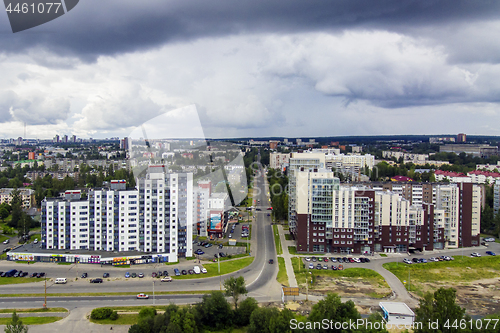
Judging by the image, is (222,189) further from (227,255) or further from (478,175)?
(478,175)

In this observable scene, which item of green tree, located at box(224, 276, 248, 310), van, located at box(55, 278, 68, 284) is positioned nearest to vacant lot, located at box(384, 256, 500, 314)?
green tree, located at box(224, 276, 248, 310)

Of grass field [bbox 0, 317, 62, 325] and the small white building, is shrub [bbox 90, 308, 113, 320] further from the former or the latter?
the small white building

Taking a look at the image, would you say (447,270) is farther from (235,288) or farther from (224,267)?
(235,288)

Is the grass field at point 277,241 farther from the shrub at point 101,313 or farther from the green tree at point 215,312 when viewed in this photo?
the shrub at point 101,313

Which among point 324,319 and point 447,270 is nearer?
point 324,319

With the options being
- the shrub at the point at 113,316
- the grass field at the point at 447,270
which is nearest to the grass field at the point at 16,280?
the shrub at the point at 113,316

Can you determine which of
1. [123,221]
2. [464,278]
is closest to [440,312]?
[464,278]
